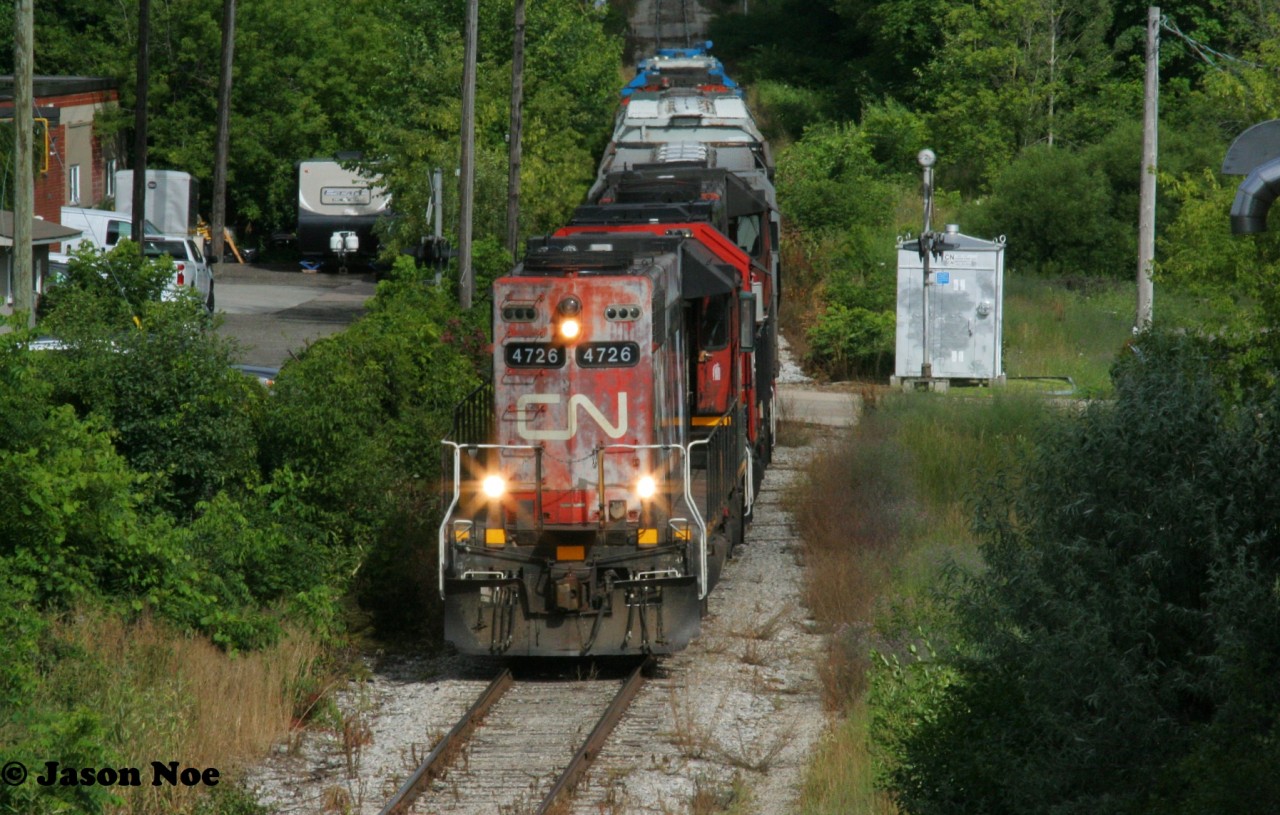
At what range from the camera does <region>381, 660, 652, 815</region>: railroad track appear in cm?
1007

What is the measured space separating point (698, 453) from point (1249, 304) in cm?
1089

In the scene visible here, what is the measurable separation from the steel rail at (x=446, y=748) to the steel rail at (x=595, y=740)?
0.90 m

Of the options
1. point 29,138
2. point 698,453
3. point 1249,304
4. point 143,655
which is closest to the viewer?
point 143,655

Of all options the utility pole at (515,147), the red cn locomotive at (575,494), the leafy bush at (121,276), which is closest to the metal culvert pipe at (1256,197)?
the red cn locomotive at (575,494)

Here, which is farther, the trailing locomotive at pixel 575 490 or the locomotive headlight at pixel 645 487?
the locomotive headlight at pixel 645 487

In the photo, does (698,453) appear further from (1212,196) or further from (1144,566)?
(1212,196)

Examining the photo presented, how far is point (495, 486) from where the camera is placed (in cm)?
1282

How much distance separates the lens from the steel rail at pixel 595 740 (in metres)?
9.91

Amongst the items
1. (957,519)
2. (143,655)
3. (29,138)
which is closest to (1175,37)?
(957,519)

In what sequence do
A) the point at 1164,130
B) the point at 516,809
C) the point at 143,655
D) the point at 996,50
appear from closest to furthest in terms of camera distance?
the point at 516,809 < the point at 143,655 < the point at 1164,130 < the point at 996,50

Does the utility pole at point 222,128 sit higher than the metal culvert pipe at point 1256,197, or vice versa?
the utility pole at point 222,128

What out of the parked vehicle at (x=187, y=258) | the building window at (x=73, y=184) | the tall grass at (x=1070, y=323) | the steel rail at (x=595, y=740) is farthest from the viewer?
the building window at (x=73, y=184)

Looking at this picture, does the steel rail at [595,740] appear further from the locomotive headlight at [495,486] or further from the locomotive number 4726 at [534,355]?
the locomotive number 4726 at [534,355]

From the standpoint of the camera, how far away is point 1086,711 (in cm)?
752
